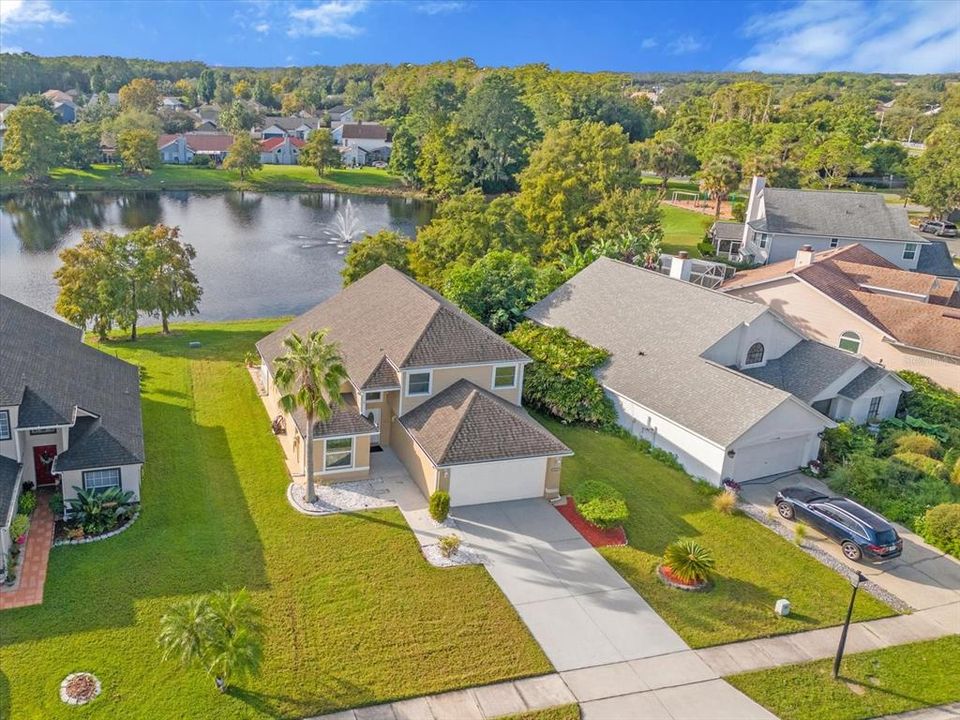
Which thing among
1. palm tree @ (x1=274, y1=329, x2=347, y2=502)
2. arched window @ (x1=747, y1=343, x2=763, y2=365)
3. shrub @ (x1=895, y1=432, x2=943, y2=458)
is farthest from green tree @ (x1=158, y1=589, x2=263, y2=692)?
shrub @ (x1=895, y1=432, x2=943, y2=458)

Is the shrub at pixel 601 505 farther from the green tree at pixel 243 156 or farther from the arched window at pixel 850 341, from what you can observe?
the green tree at pixel 243 156

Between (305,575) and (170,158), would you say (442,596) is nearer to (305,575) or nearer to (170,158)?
(305,575)

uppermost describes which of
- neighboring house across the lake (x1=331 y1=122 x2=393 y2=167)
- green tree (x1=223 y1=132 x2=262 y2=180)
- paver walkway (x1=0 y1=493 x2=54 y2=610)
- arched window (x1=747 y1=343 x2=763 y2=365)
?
neighboring house across the lake (x1=331 y1=122 x2=393 y2=167)

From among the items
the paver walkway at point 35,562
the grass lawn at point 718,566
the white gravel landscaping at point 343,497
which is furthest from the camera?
the white gravel landscaping at point 343,497

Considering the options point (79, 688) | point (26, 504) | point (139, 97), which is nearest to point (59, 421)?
point (26, 504)

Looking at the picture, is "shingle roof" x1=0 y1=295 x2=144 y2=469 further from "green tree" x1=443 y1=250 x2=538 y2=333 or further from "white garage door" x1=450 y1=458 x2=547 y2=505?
"green tree" x1=443 y1=250 x2=538 y2=333

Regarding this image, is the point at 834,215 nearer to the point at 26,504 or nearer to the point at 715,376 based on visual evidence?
the point at 715,376

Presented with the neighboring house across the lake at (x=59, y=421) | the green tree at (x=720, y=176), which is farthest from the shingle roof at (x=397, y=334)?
the green tree at (x=720, y=176)
